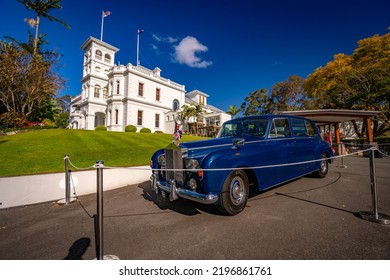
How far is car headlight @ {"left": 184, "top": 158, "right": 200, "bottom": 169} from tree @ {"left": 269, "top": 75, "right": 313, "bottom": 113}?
28.0 m

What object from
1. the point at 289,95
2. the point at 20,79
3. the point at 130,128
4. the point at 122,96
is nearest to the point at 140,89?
the point at 122,96

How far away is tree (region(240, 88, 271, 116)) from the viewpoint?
30944 millimetres

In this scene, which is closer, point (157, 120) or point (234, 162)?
point (234, 162)

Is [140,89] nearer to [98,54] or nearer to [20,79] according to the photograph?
[98,54]

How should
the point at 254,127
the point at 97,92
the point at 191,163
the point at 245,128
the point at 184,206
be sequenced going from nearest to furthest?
the point at 191,163 → the point at 184,206 → the point at 254,127 → the point at 245,128 → the point at 97,92

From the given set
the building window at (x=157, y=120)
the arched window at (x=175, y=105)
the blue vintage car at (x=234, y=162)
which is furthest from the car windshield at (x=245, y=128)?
the arched window at (x=175, y=105)

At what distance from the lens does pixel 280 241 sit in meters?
2.40

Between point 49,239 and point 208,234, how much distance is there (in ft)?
8.23

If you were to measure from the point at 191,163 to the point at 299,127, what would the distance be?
364 cm

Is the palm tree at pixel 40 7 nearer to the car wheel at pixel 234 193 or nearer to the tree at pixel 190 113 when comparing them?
the tree at pixel 190 113

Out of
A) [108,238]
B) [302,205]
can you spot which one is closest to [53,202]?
[108,238]

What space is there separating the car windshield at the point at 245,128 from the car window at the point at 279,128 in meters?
0.19

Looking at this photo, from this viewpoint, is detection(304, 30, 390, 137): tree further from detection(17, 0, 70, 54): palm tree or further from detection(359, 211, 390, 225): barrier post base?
detection(17, 0, 70, 54): palm tree

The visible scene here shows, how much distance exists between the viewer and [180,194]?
10.1 feet
